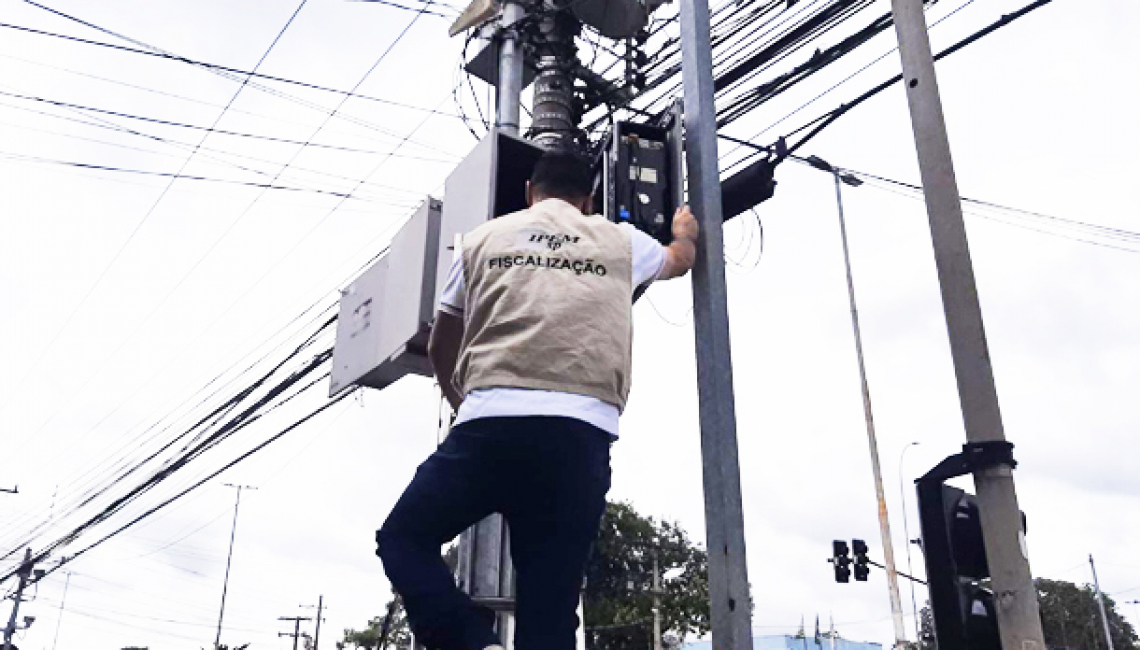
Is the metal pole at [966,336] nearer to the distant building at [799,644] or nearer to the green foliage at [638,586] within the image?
the green foliage at [638,586]

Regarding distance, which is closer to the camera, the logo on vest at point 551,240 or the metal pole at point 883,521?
the logo on vest at point 551,240

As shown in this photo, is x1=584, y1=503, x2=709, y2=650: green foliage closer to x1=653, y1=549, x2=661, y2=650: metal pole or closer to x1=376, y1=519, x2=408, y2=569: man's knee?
x1=653, y1=549, x2=661, y2=650: metal pole

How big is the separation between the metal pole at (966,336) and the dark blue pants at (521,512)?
1.48 m

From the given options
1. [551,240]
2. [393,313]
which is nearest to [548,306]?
[551,240]

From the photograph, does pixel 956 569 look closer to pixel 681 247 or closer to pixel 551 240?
pixel 681 247

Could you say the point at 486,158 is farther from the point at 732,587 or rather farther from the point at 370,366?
the point at 732,587

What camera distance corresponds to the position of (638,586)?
31031mm

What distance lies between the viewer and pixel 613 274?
2182 mm

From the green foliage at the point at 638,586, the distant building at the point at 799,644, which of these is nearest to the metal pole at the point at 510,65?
the green foliage at the point at 638,586

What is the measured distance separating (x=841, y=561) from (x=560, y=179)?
16077 millimetres

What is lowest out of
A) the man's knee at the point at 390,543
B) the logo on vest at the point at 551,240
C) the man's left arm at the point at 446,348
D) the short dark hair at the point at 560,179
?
the man's knee at the point at 390,543

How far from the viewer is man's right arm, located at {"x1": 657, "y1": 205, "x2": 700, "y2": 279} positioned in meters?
2.39

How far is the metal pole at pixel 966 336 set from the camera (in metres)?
2.67

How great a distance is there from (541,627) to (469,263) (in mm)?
877
